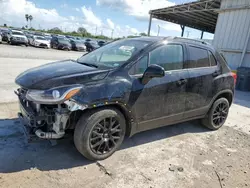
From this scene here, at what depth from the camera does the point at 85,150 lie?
295 centimetres

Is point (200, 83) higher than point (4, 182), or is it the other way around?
point (200, 83)

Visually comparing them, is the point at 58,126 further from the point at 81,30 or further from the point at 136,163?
the point at 81,30

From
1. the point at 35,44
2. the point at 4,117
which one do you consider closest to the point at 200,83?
the point at 4,117

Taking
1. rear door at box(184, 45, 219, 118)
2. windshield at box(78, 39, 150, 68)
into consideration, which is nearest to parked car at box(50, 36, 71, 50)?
windshield at box(78, 39, 150, 68)

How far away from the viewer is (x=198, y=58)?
4.09 m

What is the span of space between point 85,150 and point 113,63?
1349 millimetres

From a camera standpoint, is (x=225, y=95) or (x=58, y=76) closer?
(x=58, y=76)

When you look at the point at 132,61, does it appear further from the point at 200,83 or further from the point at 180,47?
the point at 200,83

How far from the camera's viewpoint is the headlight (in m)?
2.66

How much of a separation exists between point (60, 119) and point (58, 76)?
57cm

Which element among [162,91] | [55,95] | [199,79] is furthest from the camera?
[199,79]

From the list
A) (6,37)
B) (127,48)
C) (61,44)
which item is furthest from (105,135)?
(6,37)

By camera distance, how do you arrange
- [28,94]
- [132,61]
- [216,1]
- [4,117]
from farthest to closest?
[216,1], [4,117], [132,61], [28,94]

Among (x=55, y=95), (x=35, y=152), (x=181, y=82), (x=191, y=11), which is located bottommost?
(x=35, y=152)
